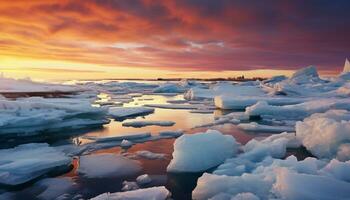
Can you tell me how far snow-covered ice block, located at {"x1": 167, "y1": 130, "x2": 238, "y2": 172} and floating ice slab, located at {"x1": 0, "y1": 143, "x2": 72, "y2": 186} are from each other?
6.17 feet

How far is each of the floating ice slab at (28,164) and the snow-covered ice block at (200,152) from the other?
1.88 meters

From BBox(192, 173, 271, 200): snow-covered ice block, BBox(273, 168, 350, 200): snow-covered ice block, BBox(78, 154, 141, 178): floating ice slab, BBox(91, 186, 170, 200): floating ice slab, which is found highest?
BBox(273, 168, 350, 200): snow-covered ice block

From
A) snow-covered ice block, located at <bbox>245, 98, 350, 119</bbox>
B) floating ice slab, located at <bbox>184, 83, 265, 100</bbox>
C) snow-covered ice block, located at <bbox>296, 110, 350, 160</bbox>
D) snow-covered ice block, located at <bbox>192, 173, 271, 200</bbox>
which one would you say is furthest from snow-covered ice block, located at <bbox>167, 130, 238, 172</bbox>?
floating ice slab, located at <bbox>184, 83, 265, 100</bbox>

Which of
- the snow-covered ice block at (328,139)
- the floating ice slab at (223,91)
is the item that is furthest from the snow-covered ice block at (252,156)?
the floating ice slab at (223,91)

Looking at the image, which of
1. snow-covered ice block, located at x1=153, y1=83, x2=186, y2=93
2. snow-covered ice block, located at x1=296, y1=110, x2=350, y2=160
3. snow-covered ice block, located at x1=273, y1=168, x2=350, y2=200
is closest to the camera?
snow-covered ice block, located at x1=273, y1=168, x2=350, y2=200

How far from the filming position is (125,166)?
5730mm

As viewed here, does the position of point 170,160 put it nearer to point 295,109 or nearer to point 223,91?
point 295,109

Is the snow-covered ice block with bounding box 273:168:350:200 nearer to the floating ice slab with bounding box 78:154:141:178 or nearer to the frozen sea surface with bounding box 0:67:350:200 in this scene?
the frozen sea surface with bounding box 0:67:350:200

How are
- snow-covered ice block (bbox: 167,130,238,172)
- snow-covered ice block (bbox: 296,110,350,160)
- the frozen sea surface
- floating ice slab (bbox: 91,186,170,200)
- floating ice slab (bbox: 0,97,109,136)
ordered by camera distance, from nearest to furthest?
floating ice slab (bbox: 91,186,170,200) < the frozen sea surface < snow-covered ice block (bbox: 167,130,238,172) < snow-covered ice block (bbox: 296,110,350,160) < floating ice slab (bbox: 0,97,109,136)

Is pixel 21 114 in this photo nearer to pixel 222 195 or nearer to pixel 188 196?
pixel 188 196

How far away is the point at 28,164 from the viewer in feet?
17.2

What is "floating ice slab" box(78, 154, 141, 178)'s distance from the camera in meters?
5.36

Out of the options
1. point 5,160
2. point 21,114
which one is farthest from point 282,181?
point 21,114

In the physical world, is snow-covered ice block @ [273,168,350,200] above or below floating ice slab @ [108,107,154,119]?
above
